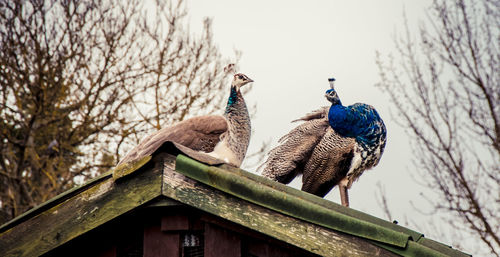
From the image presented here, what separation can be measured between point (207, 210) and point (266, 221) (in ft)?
0.86

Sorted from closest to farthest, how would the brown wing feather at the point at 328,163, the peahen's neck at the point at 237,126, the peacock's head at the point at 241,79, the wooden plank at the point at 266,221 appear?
1. the wooden plank at the point at 266,221
2. the peahen's neck at the point at 237,126
3. the brown wing feather at the point at 328,163
4. the peacock's head at the point at 241,79

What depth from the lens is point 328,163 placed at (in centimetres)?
603

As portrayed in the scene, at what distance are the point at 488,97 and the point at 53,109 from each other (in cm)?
795

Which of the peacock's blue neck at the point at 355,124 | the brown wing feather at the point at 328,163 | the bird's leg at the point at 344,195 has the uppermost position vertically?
the peacock's blue neck at the point at 355,124

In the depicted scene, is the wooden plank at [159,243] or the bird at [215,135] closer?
the wooden plank at [159,243]

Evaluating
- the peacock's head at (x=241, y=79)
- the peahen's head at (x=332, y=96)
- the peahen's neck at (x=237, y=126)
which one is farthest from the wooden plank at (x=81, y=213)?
the peahen's head at (x=332, y=96)

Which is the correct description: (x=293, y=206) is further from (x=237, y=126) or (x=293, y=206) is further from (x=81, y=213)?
(x=237, y=126)

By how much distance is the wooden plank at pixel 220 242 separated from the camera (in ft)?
8.69

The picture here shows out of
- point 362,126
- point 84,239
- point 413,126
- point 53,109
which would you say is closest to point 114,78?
point 53,109

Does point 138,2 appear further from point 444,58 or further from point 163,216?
point 163,216

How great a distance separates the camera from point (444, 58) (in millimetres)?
10438

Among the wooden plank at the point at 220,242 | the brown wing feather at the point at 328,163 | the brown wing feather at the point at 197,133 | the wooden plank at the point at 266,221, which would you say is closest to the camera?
the wooden plank at the point at 266,221

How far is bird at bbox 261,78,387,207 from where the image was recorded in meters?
6.02

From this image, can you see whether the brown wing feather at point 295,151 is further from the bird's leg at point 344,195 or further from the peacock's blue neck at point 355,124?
the bird's leg at point 344,195
